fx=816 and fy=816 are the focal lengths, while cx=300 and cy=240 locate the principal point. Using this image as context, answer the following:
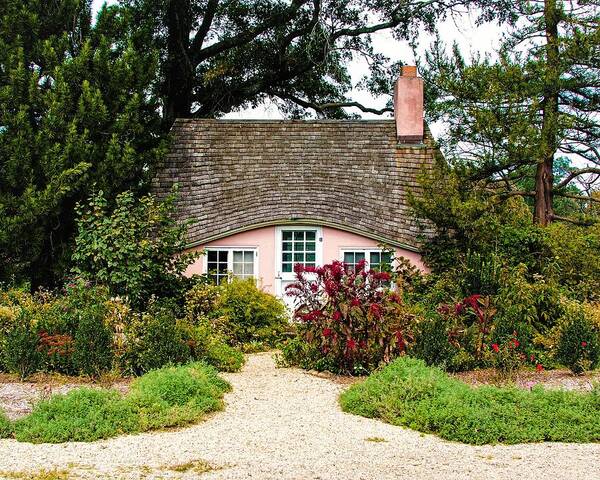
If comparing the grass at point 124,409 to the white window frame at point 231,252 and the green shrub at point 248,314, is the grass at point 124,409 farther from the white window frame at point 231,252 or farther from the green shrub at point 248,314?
the white window frame at point 231,252

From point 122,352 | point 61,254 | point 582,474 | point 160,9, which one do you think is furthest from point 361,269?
point 160,9

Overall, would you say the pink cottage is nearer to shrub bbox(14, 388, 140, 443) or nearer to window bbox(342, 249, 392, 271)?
window bbox(342, 249, 392, 271)

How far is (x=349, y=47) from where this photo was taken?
29.2 m

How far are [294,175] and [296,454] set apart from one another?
13.8 m

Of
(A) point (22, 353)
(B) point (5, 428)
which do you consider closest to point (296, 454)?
(B) point (5, 428)

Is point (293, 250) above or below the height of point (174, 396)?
above

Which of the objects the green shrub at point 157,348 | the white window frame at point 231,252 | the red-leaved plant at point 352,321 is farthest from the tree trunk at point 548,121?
the green shrub at point 157,348

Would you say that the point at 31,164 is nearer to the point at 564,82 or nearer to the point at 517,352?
the point at 517,352

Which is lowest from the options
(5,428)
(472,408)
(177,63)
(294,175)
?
(5,428)

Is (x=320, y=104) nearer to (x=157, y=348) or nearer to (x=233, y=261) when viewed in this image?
(x=233, y=261)

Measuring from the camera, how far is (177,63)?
89.4 ft

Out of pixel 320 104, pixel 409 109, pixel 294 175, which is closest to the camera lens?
pixel 294 175

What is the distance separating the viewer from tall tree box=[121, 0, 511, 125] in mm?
27859

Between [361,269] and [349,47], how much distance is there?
17.7m
